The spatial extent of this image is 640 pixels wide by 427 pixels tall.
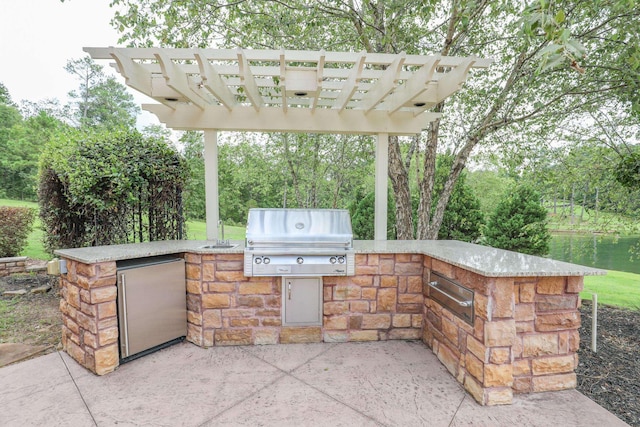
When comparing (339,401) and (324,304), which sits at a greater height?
(324,304)

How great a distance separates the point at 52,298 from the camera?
4250 mm

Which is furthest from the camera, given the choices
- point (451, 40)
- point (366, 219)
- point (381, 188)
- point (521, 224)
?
point (366, 219)

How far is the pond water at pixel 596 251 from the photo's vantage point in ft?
17.1

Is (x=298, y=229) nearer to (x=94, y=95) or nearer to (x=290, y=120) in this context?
(x=290, y=120)

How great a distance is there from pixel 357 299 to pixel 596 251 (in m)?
6.83

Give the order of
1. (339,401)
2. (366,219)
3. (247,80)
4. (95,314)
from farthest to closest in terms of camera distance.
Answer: (366,219)
(247,80)
(95,314)
(339,401)

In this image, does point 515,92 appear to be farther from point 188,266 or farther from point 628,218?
point 188,266

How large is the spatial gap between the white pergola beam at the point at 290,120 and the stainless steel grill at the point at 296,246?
3.50 ft

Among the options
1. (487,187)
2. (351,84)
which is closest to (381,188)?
(351,84)

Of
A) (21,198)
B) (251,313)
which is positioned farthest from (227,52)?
(21,198)

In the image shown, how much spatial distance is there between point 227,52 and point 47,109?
24453mm

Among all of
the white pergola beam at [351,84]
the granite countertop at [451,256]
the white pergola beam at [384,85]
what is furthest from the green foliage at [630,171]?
the white pergola beam at [351,84]

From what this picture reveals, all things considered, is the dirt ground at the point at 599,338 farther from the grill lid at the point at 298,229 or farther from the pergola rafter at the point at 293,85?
the pergola rafter at the point at 293,85

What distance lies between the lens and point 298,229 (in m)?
2.83
